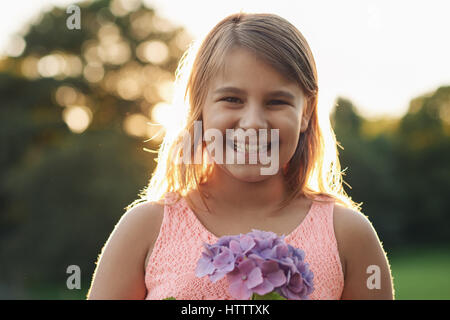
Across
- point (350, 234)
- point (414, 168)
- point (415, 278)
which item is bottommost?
point (415, 278)

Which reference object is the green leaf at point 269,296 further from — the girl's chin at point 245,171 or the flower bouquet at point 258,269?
the girl's chin at point 245,171

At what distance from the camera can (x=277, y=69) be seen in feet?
8.03

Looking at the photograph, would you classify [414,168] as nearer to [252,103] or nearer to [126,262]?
[252,103]

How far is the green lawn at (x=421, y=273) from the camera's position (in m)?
31.9

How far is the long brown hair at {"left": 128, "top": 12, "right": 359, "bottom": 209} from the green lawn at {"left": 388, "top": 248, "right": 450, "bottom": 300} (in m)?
28.6

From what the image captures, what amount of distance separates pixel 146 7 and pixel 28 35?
7225 mm

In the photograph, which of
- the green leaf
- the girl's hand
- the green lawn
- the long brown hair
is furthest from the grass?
the green leaf

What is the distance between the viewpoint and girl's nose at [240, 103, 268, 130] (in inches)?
92.7

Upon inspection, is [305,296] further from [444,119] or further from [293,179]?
[444,119]

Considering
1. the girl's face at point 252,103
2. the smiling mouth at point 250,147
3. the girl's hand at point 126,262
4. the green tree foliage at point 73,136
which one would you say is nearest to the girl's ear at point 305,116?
the girl's face at point 252,103

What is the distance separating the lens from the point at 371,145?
39031 mm

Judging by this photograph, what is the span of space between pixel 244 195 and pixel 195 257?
39 centimetres

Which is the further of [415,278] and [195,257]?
[415,278]

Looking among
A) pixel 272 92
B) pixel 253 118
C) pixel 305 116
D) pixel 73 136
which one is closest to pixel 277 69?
pixel 272 92
